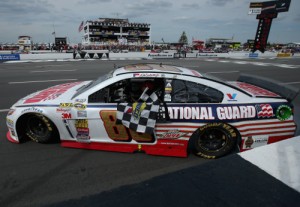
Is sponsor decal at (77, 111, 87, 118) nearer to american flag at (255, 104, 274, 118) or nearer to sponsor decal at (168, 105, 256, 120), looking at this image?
sponsor decal at (168, 105, 256, 120)

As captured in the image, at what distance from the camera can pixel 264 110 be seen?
3.03 m

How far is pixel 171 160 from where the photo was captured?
10.1 ft

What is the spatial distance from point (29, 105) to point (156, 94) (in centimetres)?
191

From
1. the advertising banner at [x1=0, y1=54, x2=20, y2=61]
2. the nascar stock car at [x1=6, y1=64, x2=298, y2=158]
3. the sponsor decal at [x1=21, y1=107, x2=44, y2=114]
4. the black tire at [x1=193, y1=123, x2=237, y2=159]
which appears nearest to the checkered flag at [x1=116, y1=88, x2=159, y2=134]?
the nascar stock car at [x1=6, y1=64, x2=298, y2=158]

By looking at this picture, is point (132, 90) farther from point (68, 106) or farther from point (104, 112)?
point (68, 106)

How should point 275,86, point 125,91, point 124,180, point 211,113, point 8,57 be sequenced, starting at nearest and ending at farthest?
point 124,180 < point 211,113 < point 125,91 < point 275,86 < point 8,57

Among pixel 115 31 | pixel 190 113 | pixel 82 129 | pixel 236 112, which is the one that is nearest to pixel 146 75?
pixel 190 113

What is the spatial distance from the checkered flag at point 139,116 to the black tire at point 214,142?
0.67m

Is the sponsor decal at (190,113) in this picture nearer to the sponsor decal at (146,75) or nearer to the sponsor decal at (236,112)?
the sponsor decal at (236,112)

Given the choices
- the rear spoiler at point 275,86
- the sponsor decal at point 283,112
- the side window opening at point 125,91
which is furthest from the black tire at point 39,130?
the rear spoiler at point 275,86

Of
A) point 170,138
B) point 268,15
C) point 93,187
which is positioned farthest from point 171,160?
point 268,15

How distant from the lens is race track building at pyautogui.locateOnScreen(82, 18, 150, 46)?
87.4 m

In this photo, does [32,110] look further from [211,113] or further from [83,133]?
[211,113]

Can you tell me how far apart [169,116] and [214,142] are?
2.66 feet
